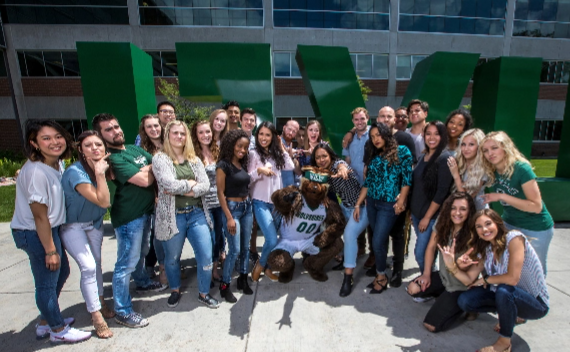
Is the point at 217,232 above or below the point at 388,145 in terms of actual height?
below

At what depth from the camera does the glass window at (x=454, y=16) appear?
16.1m

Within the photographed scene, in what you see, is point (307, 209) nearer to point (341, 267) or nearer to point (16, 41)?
point (341, 267)

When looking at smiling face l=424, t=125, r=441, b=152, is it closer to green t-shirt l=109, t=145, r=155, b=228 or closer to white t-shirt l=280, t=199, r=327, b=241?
white t-shirt l=280, t=199, r=327, b=241

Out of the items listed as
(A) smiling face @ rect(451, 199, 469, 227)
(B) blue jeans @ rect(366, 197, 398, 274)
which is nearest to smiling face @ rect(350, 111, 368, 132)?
(B) blue jeans @ rect(366, 197, 398, 274)

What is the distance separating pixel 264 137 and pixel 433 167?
70.0 inches

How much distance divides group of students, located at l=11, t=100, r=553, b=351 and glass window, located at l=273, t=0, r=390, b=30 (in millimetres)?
14243

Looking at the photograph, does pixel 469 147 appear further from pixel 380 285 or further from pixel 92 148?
pixel 92 148

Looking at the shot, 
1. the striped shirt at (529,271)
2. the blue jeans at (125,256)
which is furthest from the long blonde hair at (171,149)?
the striped shirt at (529,271)

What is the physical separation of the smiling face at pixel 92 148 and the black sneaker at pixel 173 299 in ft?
5.16

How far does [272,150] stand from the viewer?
3.31 m

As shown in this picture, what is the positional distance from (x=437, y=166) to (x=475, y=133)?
Answer: 443 millimetres

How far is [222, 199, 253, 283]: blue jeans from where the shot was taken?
3.03m

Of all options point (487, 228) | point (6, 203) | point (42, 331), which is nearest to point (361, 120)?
point (487, 228)

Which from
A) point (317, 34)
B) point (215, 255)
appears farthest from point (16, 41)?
point (215, 255)
